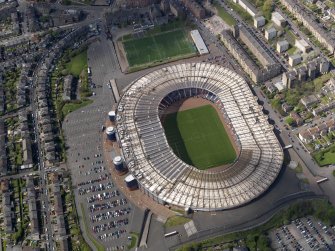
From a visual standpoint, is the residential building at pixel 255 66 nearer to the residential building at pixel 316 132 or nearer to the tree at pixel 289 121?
the tree at pixel 289 121

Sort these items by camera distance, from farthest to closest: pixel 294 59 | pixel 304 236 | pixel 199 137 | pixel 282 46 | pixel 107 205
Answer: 1. pixel 282 46
2. pixel 294 59
3. pixel 199 137
4. pixel 107 205
5. pixel 304 236

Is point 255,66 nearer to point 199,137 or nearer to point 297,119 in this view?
point 297,119

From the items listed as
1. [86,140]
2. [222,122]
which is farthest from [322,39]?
[86,140]

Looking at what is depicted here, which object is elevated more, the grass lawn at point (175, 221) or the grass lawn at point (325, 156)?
the grass lawn at point (325, 156)

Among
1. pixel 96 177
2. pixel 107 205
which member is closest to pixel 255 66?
pixel 96 177

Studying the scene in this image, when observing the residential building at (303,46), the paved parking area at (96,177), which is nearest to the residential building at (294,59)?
the residential building at (303,46)

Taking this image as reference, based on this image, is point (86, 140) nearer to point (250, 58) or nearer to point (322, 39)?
point (250, 58)

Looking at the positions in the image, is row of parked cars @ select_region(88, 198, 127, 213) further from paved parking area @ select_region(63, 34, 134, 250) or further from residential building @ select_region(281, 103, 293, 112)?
residential building @ select_region(281, 103, 293, 112)
